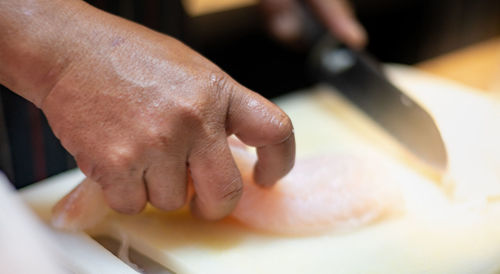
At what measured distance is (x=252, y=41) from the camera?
201 cm

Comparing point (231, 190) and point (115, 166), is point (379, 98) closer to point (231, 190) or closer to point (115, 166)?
point (231, 190)

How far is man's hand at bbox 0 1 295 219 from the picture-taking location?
2.52ft

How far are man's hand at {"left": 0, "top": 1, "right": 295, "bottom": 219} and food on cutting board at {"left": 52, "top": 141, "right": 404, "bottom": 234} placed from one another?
0.11 m

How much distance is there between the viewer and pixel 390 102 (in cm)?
121

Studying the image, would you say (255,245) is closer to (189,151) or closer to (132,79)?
(189,151)

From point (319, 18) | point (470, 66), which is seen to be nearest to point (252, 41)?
point (319, 18)

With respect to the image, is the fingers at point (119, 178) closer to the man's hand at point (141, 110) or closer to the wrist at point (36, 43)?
the man's hand at point (141, 110)

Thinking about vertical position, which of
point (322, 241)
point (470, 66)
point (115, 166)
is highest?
point (115, 166)

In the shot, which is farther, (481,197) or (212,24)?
(212,24)

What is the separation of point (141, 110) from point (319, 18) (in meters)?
0.89

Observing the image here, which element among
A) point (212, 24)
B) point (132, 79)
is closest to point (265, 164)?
point (132, 79)

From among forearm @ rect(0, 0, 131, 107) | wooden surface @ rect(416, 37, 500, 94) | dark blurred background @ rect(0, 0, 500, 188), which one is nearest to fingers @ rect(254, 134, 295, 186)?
forearm @ rect(0, 0, 131, 107)

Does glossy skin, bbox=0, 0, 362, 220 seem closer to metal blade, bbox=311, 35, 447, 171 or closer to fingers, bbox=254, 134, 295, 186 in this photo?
fingers, bbox=254, 134, 295, 186

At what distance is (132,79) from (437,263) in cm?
53
